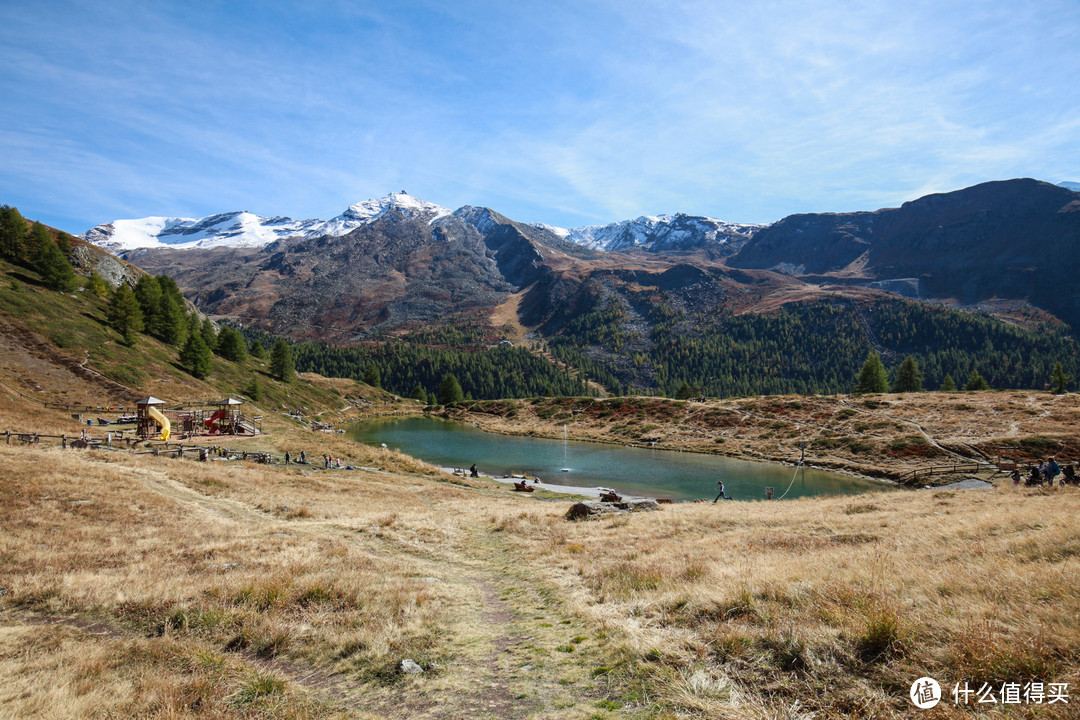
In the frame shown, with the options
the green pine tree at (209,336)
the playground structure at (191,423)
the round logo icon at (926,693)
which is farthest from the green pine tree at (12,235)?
the round logo icon at (926,693)

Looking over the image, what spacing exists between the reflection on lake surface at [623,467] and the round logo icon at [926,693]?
136 ft

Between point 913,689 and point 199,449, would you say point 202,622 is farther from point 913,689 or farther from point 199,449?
point 199,449

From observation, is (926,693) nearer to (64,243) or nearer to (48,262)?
(48,262)

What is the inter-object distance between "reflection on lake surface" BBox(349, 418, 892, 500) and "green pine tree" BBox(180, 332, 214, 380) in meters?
30.3

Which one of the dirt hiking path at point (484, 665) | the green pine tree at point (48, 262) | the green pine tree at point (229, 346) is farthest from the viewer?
the green pine tree at point (229, 346)

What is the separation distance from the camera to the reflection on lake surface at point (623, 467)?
160 ft

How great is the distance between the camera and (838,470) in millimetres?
57000

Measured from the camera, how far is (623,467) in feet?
198

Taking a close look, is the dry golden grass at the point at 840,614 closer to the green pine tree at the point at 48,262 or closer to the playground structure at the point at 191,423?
the playground structure at the point at 191,423

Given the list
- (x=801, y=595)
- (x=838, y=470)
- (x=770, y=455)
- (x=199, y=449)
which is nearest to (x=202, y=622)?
(x=801, y=595)

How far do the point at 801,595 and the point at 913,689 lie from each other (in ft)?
10.9

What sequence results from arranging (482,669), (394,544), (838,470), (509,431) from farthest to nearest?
1. (509,431)
2. (838,470)
3. (394,544)
4. (482,669)

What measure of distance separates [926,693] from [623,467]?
56458 mm

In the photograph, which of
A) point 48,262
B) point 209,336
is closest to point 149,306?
point 48,262
